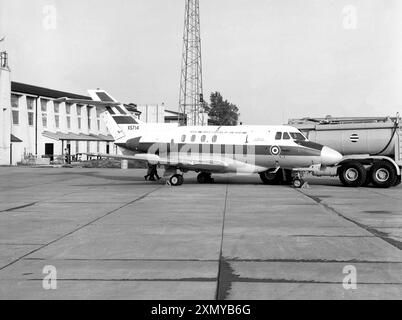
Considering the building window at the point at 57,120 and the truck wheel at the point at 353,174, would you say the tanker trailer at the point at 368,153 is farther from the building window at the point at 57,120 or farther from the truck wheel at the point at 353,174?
the building window at the point at 57,120

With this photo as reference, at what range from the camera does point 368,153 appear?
82.2ft

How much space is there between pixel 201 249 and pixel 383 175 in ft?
57.0

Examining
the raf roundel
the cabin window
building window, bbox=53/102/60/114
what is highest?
building window, bbox=53/102/60/114

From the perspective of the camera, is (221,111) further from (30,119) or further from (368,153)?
(368,153)

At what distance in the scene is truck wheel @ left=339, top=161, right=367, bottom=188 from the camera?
961 inches

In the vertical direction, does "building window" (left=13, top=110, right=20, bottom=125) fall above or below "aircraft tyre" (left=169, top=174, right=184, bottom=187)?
above

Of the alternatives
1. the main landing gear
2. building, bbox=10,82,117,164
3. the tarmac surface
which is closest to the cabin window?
the main landing gear

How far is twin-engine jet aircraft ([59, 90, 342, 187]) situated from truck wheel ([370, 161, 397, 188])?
2.48 metres

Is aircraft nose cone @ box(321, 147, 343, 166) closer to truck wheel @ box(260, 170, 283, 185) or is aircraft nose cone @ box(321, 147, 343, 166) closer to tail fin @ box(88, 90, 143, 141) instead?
truck wheel @ box(260, 170, 283, 185)

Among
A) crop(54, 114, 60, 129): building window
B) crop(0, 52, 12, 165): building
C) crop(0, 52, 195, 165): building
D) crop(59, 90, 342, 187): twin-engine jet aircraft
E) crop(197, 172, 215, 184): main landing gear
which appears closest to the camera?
crop(59, 90, 342, 187): twin-engine jet aircraft

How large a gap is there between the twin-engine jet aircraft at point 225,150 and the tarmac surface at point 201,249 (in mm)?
6912

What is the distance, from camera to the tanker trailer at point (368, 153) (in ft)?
79.6
